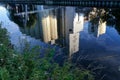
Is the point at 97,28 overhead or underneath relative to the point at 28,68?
overhead

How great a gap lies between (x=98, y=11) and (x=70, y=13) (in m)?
3.73

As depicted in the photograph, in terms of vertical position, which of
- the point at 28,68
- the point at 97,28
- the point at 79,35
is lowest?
the point at 79,35

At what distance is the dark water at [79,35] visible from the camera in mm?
12586

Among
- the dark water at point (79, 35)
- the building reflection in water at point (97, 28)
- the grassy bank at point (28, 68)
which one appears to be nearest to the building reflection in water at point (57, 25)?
the dark water at point (79, 35)

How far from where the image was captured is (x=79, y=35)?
19094mm

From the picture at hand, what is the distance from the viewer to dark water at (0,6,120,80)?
12586mm

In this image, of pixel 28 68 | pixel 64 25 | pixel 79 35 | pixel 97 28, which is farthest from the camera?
pixel 64 25

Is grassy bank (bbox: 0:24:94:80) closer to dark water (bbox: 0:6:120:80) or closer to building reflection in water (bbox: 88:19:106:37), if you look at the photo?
dark water (bbox: 0:6:120:80)

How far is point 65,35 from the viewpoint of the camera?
19875 millimetres

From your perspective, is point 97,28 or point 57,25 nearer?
point 97,28

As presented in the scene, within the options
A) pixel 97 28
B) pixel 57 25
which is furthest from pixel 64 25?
pixel 97 28

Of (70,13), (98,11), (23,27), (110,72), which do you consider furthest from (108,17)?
(110,72)

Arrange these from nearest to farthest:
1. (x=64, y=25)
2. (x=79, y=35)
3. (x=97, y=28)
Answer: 1. (x=79, y=35)
2. (x=97, y=28)
3. (x=64, y=25)

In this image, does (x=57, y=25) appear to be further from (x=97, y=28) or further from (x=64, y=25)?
(x=97, y=28)
